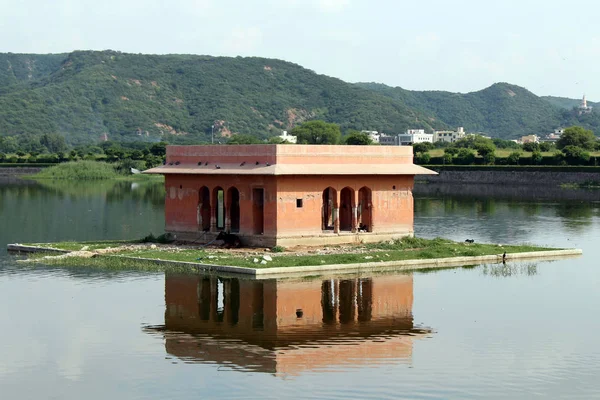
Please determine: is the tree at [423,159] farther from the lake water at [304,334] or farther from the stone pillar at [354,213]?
the stone pillar at [354,213]

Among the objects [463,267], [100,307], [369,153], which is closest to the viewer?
[100,307]

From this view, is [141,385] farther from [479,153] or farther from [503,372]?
[479,153]

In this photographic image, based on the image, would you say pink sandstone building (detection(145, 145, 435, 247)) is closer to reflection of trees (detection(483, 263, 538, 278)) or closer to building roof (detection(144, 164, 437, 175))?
building roof (detection(144, 164, 437, 175))

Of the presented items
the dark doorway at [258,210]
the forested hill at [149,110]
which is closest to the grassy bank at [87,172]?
the dark doorway at [258,210]

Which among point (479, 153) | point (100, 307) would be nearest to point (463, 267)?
point (100, 307)

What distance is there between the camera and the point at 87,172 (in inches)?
3686

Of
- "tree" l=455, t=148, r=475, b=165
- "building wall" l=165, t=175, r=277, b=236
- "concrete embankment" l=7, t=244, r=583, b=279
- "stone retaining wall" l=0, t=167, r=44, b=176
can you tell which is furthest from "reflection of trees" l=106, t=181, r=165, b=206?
"concrete embankment" l=7, t=244, r=583, b=279

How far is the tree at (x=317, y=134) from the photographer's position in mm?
113500

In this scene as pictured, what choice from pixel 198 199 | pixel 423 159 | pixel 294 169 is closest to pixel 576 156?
pixel 423 159

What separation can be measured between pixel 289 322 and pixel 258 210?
962 cm

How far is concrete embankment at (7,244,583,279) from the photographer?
87.5 ft

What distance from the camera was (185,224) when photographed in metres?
32.8

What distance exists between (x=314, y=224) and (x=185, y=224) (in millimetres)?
4244

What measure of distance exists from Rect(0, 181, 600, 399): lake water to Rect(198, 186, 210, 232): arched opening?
538 cm
